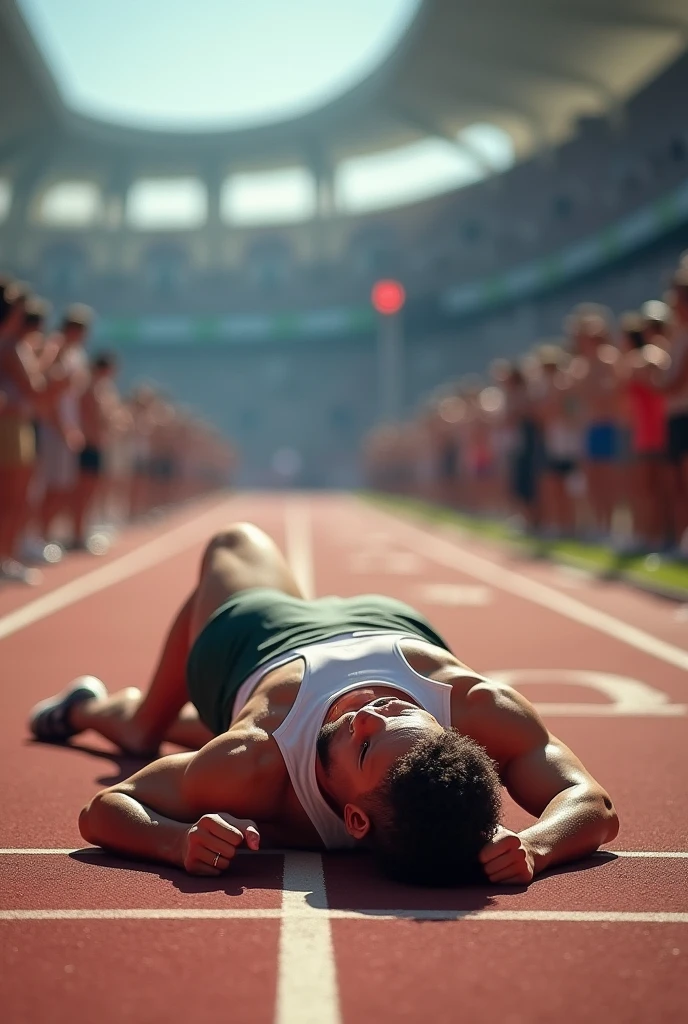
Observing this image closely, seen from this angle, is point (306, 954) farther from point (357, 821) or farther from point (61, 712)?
point (61, 712)

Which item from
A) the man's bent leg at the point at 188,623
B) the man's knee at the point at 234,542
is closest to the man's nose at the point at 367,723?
the man's bent leg at the point at 188,623

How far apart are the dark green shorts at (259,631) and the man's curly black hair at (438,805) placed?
1.02 metres

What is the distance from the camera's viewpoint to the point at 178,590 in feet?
50.6

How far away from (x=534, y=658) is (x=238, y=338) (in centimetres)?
9088

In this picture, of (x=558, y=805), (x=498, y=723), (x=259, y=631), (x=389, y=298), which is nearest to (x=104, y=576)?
(x=259, y=631)

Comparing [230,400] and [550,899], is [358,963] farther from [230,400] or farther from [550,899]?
[230,400]

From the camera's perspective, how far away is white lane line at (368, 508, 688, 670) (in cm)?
1039

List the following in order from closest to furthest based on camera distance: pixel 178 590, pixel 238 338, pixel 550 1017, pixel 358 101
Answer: pixel 550 1017
pixel 178 590
pixel 358 101
pixel 238 338

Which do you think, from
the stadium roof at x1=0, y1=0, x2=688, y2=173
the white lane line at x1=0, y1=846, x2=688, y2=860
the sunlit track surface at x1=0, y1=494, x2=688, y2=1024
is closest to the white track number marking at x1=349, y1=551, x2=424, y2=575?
the sunlit track surface at x1=0, y1=494, x2=688, y2=1024

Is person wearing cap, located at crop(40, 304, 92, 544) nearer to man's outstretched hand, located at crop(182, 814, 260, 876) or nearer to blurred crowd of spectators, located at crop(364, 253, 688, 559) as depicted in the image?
blurred crowd of spectators, located at crop(364, 253, 688, 559)

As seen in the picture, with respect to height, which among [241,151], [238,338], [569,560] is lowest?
[569,560]

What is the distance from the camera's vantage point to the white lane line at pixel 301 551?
15637 millimetres

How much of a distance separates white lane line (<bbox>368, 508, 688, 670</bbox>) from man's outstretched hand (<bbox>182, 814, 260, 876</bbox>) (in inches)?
226

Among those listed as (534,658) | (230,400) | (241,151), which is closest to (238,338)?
(230,400)
